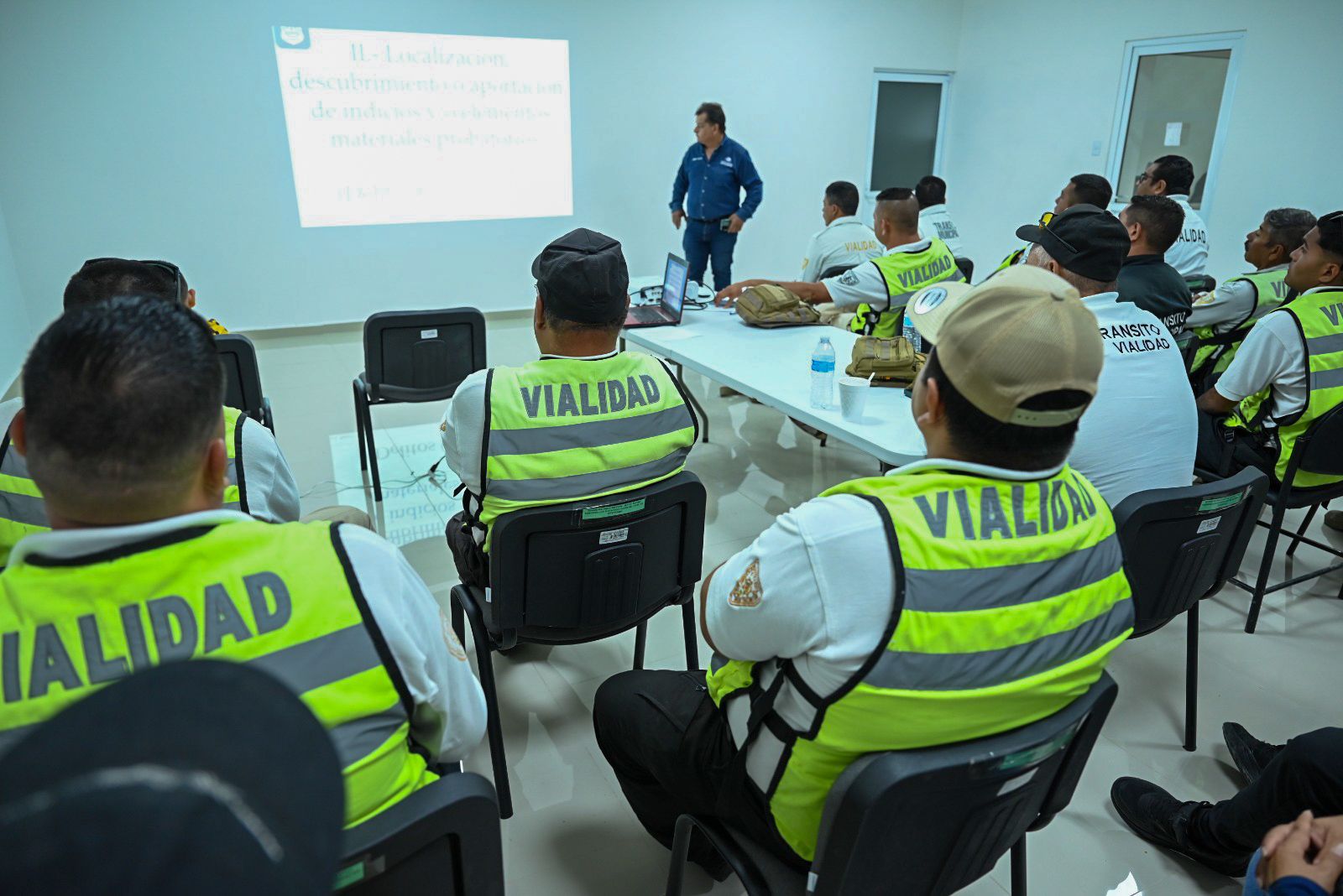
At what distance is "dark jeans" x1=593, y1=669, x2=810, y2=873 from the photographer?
126 centimetres

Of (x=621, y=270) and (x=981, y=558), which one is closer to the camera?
(x=981, y=558)

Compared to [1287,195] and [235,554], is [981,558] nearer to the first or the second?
[235,554]

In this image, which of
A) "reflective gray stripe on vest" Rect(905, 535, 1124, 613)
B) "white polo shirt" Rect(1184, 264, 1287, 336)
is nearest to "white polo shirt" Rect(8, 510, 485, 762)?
"reflective gray stripe on vest" Rect(905, 535, 1124, 613)

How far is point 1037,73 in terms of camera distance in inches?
284

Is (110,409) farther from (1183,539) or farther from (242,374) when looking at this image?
(242,374)

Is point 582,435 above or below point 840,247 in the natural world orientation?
below

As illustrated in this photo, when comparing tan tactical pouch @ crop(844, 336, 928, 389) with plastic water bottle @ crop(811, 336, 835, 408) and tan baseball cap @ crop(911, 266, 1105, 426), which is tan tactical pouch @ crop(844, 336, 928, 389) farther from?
tan baseball cap @ crop(911, 266, 1105, 426)

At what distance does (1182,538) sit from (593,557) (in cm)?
128

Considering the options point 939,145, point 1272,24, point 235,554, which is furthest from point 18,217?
point 1272,24

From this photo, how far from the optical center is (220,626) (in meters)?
0.79

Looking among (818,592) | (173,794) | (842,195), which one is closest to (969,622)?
(818,592)

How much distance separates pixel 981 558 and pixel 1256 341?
212 centimetres

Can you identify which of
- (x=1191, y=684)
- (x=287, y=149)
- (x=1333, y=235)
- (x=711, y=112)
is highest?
(x=711, y=112)

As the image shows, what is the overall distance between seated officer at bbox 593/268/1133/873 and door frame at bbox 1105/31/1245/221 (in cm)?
631
